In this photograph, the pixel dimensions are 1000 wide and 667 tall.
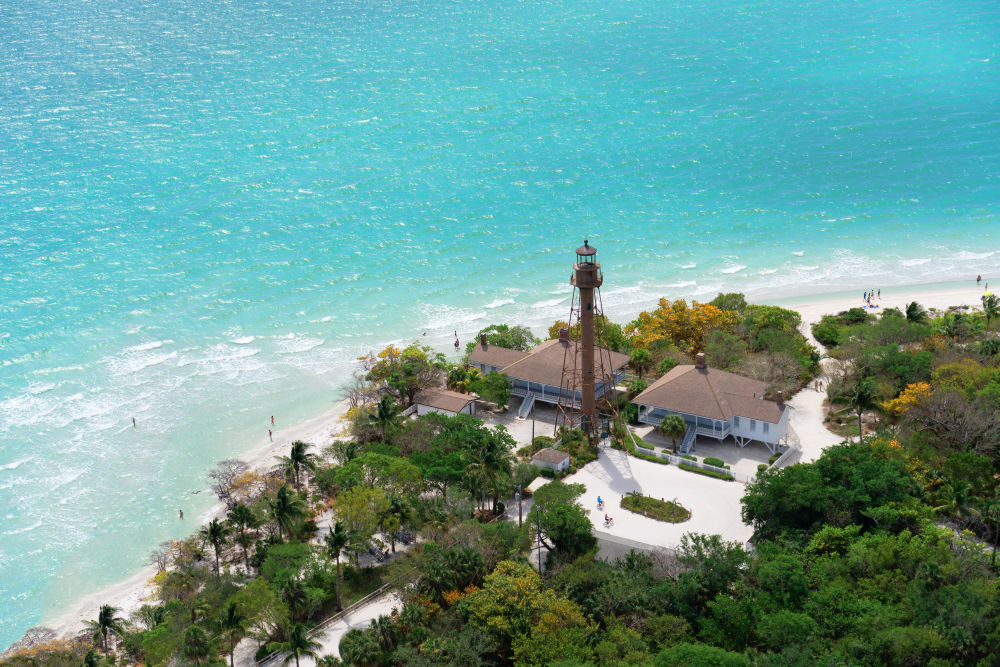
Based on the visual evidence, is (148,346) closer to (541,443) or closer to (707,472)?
(541,443)

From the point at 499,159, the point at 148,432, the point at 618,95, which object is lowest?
the point at 148,432

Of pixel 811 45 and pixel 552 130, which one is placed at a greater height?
pixel 811 45

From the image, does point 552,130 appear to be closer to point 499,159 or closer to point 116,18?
point 499,159

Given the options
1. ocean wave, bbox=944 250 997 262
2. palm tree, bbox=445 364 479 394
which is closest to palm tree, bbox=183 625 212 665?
palm tree, bbox=445 364 479 394

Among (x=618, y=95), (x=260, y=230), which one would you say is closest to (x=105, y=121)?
(x=260, y=230)

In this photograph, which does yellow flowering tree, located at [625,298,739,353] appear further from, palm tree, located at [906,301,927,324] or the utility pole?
the utility pole

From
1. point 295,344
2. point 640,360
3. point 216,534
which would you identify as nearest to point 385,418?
point 216,534
